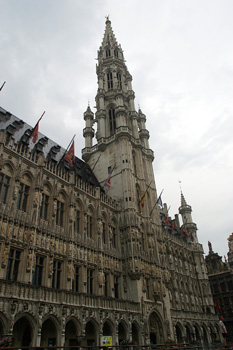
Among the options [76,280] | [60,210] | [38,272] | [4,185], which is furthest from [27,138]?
[76,280]

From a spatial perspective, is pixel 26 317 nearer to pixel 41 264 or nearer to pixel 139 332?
pixel 41 264

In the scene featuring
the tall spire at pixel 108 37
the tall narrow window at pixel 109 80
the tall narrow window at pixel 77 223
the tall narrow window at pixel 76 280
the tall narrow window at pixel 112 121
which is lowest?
the tall narrow window at pixel 76 280

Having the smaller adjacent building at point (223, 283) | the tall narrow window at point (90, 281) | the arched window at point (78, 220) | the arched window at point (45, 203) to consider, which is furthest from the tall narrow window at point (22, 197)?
the smaller adjacent building at point (223, 283)

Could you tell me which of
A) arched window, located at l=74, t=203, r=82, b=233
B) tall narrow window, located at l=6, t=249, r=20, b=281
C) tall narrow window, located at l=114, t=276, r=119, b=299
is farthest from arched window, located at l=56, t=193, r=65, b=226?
tall narrow window, located at l=114, t=276, r=119, b=299

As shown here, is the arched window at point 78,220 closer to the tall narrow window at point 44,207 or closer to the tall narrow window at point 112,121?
the tall narrow window at point 44,207

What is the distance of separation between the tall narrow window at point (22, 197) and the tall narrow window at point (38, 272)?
4.46 m

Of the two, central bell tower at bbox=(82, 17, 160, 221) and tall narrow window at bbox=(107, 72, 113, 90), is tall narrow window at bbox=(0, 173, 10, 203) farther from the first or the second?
tall narrow window at bbox=(107, 72, 113, 90)

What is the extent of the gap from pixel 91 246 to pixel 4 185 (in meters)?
10.9

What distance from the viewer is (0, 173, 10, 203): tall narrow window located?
22734mm

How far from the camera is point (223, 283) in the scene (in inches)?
2613

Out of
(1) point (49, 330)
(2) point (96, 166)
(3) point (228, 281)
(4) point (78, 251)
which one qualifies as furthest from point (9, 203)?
(3) point (228, 281)

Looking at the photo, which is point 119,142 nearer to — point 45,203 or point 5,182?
point 45,203

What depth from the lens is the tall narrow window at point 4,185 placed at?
22.7 m

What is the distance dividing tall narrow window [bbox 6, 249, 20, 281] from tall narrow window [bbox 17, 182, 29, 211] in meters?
3.90
